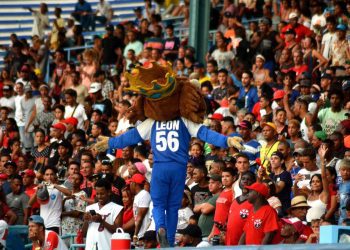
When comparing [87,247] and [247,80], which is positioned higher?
[247,80]

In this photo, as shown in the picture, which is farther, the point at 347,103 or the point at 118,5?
the point at 118,5

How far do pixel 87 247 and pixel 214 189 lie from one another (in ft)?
5.85

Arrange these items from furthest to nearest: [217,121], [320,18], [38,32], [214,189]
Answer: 1. [38,32]
2. [320,18]
3. [217,121]
4. [214,189]

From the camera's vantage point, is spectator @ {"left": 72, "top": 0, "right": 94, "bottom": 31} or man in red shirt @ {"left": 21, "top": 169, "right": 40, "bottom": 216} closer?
man in red shirt @ {"left": 21, "top": 169, "right": 40, "bottom": 216}

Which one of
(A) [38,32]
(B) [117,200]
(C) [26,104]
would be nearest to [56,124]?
(C) [26,104]

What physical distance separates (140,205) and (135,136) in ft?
7.11

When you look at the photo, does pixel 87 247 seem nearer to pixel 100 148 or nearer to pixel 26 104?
pixel 100 148

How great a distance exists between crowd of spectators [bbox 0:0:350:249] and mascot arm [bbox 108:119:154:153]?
2.28 feet

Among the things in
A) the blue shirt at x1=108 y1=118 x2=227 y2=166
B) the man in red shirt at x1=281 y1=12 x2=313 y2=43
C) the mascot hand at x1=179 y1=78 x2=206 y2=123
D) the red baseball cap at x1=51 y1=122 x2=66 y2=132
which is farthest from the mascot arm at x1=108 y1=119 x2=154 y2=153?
the man in red shirt at x1=281 y1=12 x2=313 y2=43

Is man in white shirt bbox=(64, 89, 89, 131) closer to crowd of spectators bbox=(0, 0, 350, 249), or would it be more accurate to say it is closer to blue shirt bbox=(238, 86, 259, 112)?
crowd of spectators bbox=(0, 0, 350, 249)

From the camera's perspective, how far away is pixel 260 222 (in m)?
14.4

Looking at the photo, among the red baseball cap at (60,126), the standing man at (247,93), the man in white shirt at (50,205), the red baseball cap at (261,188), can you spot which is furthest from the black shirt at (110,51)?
the red baseball cap at (261,188)

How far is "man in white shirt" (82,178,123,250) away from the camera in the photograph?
15859 millimetres

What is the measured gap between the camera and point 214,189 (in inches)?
651
